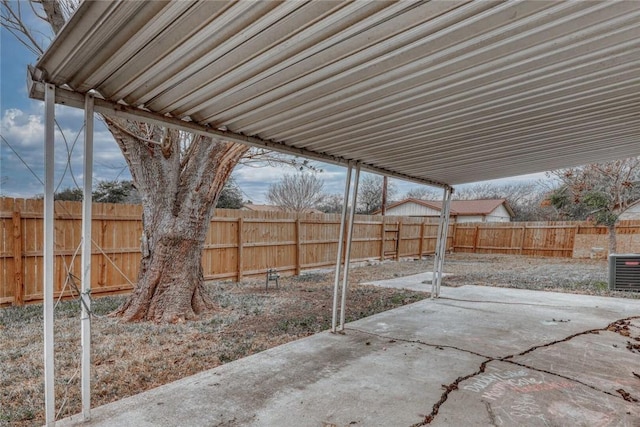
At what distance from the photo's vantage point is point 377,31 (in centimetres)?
152

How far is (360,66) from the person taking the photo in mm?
1823

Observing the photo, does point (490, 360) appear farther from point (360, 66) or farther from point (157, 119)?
point (157, 119)

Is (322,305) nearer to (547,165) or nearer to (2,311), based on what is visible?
(547,165)

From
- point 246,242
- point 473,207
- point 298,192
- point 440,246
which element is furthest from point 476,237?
point 246,242

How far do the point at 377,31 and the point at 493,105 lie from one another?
1281mm

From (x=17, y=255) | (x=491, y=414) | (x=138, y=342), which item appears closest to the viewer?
(x=491, y=414)

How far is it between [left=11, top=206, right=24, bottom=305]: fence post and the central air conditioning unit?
9757mm

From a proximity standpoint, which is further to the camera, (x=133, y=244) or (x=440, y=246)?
(x=133, y=244)

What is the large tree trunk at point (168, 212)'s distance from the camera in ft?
14.3

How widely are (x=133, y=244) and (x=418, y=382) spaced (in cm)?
515

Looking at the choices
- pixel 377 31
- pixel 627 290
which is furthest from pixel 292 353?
pixel 627 290

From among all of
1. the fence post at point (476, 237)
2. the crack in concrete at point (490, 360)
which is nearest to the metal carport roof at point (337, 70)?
the crack in concrete at point (490, 360)

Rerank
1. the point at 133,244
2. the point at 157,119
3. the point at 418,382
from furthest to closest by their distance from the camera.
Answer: the point at 133,244
the point at 418,382
the point at 157,119

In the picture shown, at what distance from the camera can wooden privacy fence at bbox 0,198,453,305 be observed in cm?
482
